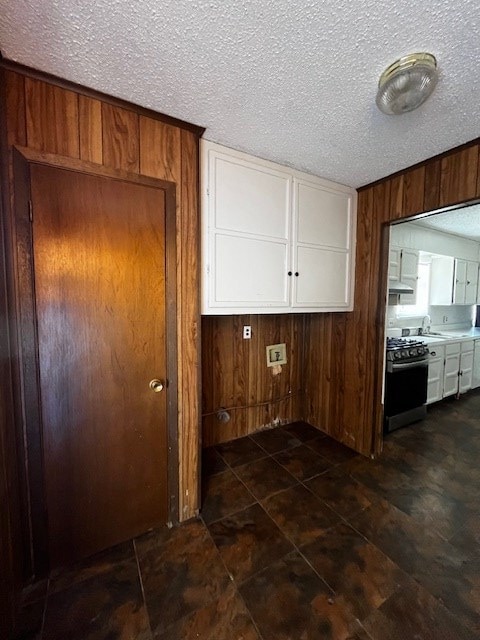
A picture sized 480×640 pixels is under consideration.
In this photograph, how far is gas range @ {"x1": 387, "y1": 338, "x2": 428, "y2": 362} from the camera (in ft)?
8.61

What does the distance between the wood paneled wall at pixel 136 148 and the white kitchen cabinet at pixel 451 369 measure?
11.1 feet

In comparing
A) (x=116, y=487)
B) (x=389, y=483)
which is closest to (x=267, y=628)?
(x=116, y=487)

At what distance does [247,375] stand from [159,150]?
1985 millimetres

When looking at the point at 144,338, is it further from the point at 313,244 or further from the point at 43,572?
the point at 313,244

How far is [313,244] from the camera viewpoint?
6.68 ft

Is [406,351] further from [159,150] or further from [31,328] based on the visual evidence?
[31,328]

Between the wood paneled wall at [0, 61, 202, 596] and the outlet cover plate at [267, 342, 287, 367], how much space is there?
1229mm

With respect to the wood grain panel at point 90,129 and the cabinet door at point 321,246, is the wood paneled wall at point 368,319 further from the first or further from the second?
the wood grain panel at point 90,129

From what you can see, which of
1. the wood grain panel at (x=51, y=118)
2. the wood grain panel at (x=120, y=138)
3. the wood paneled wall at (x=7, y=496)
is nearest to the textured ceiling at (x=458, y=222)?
the wood grain panel at (x=120, y=138)

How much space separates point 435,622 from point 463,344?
3.38 m

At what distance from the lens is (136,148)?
4.41 ft

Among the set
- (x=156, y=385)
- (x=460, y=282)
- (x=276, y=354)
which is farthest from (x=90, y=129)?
(x=460, y=282)

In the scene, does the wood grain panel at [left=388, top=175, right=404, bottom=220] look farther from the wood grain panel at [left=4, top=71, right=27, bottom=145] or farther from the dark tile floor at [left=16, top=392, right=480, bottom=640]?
the wood grain panel at [left=4, top=71, right=27, bottom=145]

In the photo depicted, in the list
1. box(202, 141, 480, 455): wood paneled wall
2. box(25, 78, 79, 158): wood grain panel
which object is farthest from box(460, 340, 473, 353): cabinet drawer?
box(25, 78, 79, 158): wood grain panel
